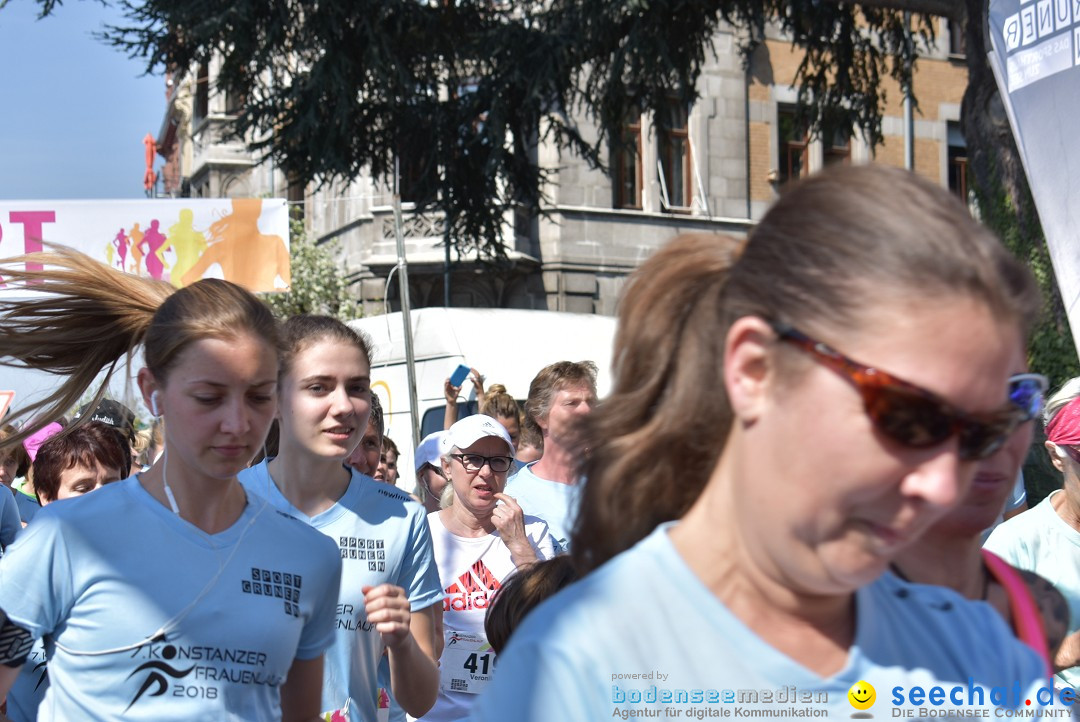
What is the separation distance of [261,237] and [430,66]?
3.42 m

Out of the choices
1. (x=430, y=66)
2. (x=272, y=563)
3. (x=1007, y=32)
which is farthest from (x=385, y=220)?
(x=272, y=563)

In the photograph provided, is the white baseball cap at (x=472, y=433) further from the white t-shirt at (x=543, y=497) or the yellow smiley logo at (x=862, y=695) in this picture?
the yellow smiley logo at (x=862, y=695)

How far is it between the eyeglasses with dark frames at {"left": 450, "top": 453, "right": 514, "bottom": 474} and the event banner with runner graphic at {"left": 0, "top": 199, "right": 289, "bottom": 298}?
4.69m

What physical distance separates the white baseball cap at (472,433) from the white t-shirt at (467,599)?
290 mm

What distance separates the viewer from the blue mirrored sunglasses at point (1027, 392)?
65.8 inches

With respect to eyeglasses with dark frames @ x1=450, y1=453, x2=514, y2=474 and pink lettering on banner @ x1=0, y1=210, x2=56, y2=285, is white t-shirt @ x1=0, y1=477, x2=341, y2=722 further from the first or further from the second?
pink lettering on banner @ x1=0, y1=210, x2=56, y2=285

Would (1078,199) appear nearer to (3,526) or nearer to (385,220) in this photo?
(3,526)

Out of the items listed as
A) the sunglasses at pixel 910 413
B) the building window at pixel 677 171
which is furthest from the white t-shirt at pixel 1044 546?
the building window at pixel 677 171

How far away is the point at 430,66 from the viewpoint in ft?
40.4

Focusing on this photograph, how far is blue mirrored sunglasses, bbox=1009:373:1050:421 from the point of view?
167 centimetres

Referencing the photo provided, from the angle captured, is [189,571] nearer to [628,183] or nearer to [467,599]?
[467,599]

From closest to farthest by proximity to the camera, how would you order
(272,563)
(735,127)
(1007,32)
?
(272,563)
(1007,32)
(735,127)

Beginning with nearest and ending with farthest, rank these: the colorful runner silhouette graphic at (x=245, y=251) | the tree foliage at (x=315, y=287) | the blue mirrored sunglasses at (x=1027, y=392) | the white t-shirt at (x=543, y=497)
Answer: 1. the blue mirrored sunglasses at (x=1027, y=392)
2. the white t-shirt at (x=543, y=497)
3. the colorful runner silhouette graphic at (x=245, y=251)
4. the tree foliage at (x=315, y=287)

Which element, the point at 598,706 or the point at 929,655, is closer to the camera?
the point at 598,706
